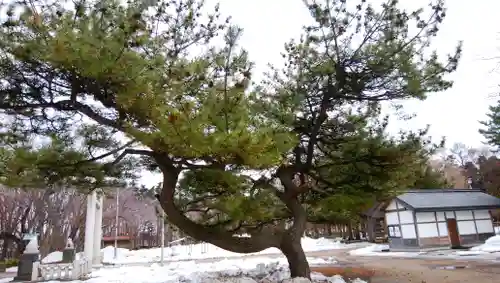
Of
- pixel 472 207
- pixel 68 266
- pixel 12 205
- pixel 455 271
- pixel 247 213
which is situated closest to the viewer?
pixel 247 213

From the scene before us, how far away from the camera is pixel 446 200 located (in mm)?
15188

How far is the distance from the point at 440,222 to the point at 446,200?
1.14 meters

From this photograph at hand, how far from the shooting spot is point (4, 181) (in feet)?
13.2

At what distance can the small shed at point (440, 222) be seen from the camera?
14.4 metres

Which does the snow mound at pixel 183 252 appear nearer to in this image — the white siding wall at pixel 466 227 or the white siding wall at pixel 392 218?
the white siding wall at pixel 392 218

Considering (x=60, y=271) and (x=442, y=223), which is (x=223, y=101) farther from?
(x=442, y=223)

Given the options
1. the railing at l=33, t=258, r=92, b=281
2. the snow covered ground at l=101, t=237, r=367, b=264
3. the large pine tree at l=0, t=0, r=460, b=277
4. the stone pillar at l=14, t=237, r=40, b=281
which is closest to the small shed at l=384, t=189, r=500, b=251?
the snow covered ground at l=101, t=237, r=367, b=264

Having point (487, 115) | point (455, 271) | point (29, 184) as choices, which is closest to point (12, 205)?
point (29, 184)

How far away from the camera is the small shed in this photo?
14383 millimetres

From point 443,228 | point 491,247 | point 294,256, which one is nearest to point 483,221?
point 443,228

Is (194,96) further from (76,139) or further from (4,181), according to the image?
(4,181)

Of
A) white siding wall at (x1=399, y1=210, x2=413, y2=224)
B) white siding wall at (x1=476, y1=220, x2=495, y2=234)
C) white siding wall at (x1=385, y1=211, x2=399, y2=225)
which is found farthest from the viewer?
white siding wall at (x1=385, y1=211, x2=399, y2=225)

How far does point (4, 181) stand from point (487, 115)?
66.9ft

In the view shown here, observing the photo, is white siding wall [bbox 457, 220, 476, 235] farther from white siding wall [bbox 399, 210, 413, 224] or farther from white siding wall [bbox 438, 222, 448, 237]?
white siding wall [bbox 399, 210, 413, 224]
